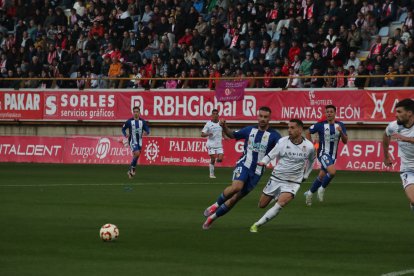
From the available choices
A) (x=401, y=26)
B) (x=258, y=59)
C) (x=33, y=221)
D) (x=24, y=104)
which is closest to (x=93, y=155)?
(x=24, y=104)

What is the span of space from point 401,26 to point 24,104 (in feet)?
57.1

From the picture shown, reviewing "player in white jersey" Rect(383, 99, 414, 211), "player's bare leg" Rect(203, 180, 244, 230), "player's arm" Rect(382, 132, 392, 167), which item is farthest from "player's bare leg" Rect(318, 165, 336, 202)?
"player in white jersey" Rect(383, 99, 414, 211)

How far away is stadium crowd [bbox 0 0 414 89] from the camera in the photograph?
35656mm

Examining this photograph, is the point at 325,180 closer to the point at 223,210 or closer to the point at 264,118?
the point at 264,118

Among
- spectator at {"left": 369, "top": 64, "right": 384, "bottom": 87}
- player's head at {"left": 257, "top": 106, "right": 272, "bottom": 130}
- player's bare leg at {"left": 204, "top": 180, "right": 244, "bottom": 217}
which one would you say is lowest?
player's bare leg at {"left": 204, "top": 180, "right": 244, "bottom": 217}

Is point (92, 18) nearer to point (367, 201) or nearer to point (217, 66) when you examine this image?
point (217, 66)

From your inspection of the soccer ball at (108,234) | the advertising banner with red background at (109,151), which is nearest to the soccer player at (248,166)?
the soccer ball at (108,234)

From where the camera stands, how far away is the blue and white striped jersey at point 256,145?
17.0m

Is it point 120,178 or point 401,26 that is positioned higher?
point 401,26

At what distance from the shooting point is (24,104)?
144 feet

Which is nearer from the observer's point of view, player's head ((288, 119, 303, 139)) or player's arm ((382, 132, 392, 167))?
player's arm ((382, 132, 392, 167))

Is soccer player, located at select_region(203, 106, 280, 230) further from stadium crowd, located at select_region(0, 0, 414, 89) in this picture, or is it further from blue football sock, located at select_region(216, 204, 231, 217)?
stadium crowd, located at select_region(0, 0, 414, 89)

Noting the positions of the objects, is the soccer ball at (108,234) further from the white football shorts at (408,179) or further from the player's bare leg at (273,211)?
the white football shorts at (408,179)

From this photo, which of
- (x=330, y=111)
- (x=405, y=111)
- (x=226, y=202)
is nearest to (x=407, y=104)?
(x=405, y=111)
